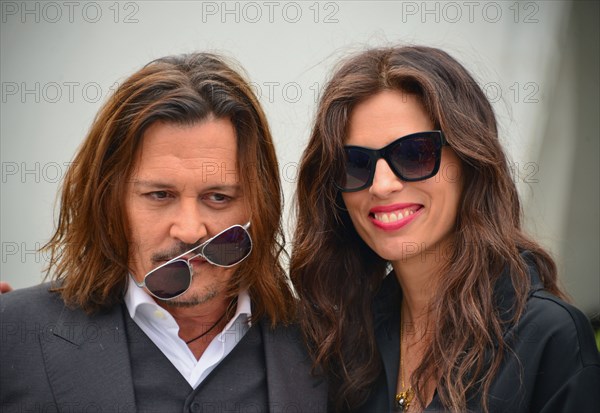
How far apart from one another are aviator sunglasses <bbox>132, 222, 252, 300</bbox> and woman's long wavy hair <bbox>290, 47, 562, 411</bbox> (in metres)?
0.39

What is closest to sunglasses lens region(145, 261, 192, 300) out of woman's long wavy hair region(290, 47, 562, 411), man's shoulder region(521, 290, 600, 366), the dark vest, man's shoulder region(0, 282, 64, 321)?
the dark vest

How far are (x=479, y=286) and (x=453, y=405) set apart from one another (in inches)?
15.8

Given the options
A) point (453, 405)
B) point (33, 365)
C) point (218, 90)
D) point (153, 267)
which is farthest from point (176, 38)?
point (453, 405)

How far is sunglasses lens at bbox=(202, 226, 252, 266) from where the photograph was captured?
100 inches

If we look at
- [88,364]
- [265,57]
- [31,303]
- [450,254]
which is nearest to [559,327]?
[450,254]

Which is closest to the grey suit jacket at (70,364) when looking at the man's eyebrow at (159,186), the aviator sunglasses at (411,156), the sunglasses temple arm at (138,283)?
the sunglasses temple arm at (138,283)

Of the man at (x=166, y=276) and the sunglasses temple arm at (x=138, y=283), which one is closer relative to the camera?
the man at (x=166, y=276)

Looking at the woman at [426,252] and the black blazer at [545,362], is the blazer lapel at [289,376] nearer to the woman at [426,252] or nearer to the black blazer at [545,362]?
the woman at [426,252]

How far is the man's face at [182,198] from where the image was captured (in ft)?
8.26

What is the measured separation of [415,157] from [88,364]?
3.91ft

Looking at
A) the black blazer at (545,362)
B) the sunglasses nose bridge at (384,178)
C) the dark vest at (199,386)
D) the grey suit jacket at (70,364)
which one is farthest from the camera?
the sunglasses nose bridge at (384,178)

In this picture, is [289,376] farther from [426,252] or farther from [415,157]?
[415,157]

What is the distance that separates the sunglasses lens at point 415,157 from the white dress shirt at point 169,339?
815 millimetres

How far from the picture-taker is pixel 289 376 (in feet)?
8.61
